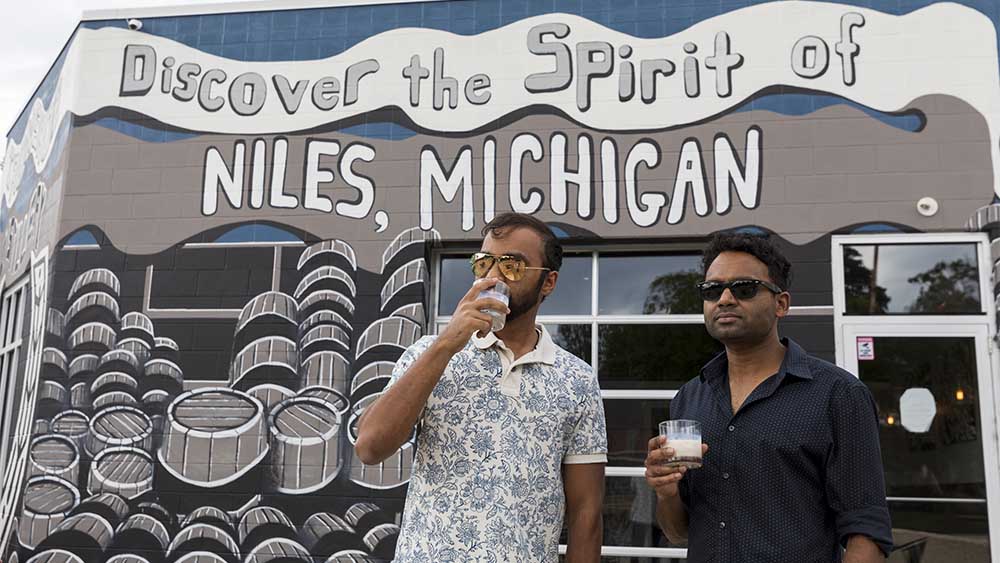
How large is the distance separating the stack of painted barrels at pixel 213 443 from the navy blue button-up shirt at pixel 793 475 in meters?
3.65

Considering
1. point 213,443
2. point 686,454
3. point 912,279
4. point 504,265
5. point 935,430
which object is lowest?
point 213,443

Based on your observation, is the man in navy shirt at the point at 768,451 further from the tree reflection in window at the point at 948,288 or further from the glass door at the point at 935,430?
the tree reflection in window at the point at 948,288

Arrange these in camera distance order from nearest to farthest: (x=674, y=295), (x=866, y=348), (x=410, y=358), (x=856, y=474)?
(x=856, y=474)
(x=410, y=358)
(x=866, y=348)
(x=674, y=295)

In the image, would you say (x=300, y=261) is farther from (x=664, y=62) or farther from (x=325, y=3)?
(x=664, y=62)

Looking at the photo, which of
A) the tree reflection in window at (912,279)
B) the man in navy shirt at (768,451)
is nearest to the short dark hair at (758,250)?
the man in navy shirt at (768,451)

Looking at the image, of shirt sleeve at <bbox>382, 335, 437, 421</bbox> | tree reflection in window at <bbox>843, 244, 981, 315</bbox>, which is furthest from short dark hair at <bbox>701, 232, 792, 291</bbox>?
tree reflection in window at <bbox>843, 244, 981, 315</bbox>

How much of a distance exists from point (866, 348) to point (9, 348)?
22.9ft

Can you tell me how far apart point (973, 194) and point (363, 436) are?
16.0ft

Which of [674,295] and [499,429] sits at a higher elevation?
[674,295]

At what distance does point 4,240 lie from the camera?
8648 millimetres

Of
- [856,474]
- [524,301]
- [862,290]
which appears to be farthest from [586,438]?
[862,290]

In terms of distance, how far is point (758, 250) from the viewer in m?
2.62

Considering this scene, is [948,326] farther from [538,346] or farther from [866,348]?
[538,346]

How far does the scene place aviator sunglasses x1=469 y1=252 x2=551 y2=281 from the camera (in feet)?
8.14
